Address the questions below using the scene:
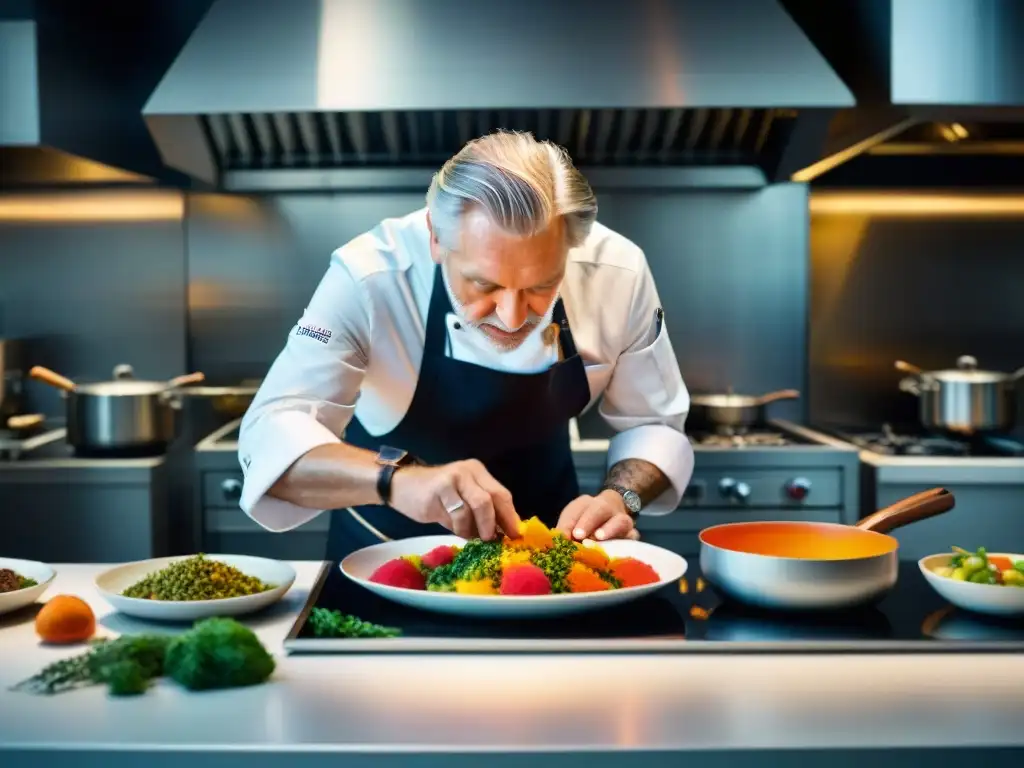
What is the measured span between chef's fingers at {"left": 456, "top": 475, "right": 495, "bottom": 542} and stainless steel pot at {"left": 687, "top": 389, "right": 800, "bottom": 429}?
2.09 meters

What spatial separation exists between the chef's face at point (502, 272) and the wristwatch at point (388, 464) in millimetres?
254

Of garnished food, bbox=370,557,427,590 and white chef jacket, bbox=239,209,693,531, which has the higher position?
white chef jacket, bbox=239,209,693,531

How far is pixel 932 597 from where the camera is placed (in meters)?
1.82

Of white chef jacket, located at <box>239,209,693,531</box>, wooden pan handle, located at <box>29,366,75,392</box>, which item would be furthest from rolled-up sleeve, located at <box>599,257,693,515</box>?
wooden pan handle, located at <box>29,366,75,392</box>

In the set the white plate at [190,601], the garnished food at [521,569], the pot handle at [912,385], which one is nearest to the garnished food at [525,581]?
the garnished food at [521,569]

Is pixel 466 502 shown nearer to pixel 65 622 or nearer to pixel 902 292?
pixel 65 622

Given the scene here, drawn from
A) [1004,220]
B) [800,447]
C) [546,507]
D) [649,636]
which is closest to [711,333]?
[800,447]

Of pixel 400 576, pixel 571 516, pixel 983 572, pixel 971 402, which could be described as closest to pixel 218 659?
pixel 400 576

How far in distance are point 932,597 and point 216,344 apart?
286cm

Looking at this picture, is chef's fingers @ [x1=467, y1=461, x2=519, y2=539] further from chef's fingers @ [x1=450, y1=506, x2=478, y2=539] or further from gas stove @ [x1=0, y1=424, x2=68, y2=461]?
gas stove @ [x1=0, y1=424, x2=68, y2=461]

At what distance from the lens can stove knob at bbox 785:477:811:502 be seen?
3.44m

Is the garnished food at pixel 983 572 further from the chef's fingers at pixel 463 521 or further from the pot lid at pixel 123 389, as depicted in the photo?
the pot lid at pixel 123 389

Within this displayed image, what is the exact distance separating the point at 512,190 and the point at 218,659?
2.78 feet

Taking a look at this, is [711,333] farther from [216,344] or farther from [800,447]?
[216,344]
